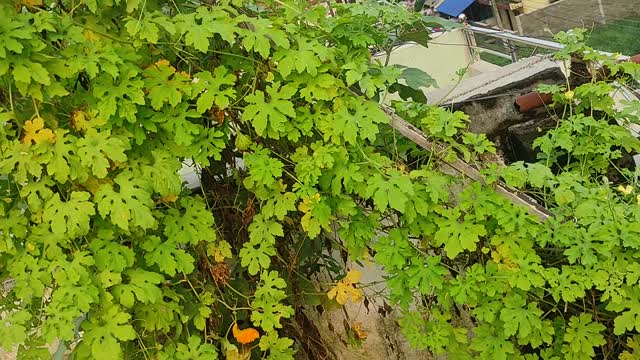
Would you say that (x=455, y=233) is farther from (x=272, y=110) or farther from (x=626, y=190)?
(x=272, y=110)

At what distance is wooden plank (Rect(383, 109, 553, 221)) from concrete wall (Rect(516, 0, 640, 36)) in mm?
8244

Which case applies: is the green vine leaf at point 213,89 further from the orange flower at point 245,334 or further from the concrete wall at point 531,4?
the concrete wall at point 531,4

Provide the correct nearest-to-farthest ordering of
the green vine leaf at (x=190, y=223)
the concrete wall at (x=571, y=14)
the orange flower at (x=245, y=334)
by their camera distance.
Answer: the green vine leaf at (x=190, y=223), the orange flower at (x=245, y=334), the concrete wall at (x=571, y=14)

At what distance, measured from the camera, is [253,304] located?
2.22 m

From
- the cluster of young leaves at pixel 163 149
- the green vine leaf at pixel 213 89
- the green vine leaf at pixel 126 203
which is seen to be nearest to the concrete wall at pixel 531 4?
the cluster of young leaves at pixel 163 149

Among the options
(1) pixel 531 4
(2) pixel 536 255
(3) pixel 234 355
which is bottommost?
(1) pixel 531 4

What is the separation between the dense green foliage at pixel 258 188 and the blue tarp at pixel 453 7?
10.2 m

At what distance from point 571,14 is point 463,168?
927cm

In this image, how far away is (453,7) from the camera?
12.1 meters

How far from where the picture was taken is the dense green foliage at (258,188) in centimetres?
187

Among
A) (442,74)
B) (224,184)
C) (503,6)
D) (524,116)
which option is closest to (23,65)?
(224,184)

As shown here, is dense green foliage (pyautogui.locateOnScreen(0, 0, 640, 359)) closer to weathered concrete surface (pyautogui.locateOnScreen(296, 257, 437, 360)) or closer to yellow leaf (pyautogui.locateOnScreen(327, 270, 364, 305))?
yellow leaf (pyautogui.locateOnScreen(327, 270, 364, 305))

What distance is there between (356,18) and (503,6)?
11.3 m

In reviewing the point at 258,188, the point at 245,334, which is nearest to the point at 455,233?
the point at 258,188
